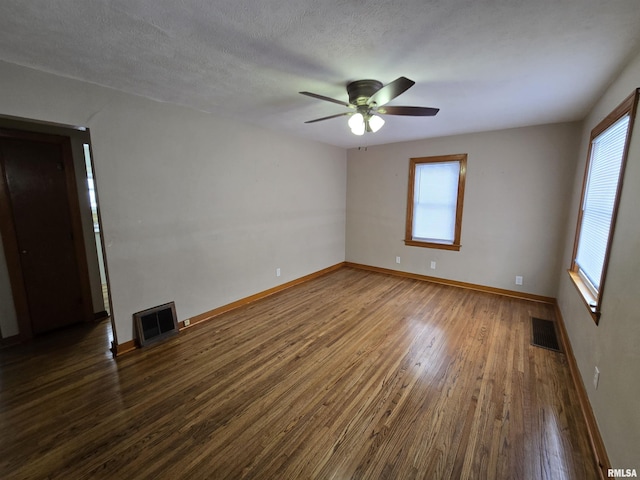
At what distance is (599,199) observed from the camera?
2.35 m

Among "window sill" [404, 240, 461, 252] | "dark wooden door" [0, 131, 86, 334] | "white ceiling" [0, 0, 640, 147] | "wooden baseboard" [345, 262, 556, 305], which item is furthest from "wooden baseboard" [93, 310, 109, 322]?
"window sill" [404, 240, 461, 252]

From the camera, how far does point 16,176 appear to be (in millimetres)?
2711

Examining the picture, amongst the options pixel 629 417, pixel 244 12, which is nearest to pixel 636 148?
pixel 629 417

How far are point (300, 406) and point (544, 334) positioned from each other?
2787 millimetres

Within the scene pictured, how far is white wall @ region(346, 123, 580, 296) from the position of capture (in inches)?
142

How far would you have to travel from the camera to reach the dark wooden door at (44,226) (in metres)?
2.73

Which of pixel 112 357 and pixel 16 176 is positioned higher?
pixel 16 176

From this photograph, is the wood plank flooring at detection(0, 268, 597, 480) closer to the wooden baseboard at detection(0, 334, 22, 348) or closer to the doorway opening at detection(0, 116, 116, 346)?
the wooden baseboard at detection(0, 334, 22, 348)

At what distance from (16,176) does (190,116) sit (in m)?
1.81

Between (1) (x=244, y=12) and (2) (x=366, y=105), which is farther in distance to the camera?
(2) (x=366, y=105)

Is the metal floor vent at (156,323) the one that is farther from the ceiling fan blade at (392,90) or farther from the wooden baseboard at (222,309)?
the ceiling fan blade at (392,90)

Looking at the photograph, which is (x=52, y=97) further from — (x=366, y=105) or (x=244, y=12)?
(x=366, y=105)

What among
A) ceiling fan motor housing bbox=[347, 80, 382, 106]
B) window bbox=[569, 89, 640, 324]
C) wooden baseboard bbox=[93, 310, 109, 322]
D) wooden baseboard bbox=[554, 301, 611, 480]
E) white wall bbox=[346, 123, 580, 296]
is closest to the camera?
wooden baseboard bbox=[554, 301, 611, 480]

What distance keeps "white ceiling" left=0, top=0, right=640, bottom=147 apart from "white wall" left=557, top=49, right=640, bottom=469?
55 centimetres
